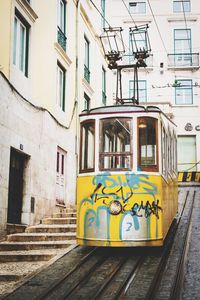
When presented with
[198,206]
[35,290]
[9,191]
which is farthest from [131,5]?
[35,290]

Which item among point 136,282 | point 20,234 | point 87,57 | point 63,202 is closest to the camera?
point 136,282

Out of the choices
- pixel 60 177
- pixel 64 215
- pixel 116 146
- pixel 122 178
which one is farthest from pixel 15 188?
pixel 122 178

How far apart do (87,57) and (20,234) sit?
36.2ft

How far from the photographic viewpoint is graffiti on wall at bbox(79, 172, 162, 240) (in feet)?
28.7

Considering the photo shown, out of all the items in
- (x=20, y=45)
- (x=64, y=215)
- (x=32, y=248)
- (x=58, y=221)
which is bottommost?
(x=32, y=248)

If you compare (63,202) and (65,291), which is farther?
(63,202)

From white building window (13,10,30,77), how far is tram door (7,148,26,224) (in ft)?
8.30

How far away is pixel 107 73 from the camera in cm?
2400

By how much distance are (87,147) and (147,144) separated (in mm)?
1234

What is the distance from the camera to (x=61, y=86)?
1680 centimetres

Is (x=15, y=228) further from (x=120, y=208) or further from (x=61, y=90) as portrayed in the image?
(x=61, y=90)

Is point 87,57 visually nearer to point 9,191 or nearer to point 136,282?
point 9,191

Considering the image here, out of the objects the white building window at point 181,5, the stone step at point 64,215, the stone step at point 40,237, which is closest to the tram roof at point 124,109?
the stone step at point 40,237

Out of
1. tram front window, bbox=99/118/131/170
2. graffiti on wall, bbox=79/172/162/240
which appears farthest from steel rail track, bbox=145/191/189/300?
tram front window, bbox=99/118/131/170
